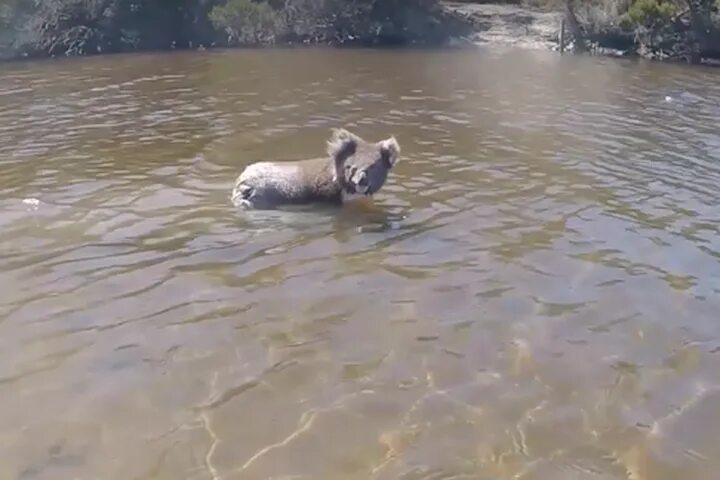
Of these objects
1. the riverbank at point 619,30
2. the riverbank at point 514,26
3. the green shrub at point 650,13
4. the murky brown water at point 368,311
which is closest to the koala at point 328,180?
the murky brown water at point 368,311

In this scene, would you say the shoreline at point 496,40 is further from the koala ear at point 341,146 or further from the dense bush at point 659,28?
the koala ear at point 341,146

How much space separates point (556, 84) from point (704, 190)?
36.8 ft

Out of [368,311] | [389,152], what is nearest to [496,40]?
[389,152]

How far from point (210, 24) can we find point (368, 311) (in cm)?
2738

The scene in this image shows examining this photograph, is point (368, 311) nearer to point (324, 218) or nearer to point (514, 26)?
point (324, 218)

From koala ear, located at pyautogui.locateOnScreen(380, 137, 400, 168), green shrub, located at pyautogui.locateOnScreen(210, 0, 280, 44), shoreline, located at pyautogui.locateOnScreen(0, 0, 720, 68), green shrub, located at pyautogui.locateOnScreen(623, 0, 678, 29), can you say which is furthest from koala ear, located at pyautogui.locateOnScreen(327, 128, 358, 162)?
green shrub, located at pyautogui.locateOnScreen(210, 0, 280, 44)

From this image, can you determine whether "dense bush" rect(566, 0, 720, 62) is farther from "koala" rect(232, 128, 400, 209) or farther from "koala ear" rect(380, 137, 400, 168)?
"koala" rect(232, 128, 400, 209)

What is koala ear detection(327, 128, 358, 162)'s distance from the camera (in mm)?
11016

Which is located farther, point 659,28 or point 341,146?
point 659,28

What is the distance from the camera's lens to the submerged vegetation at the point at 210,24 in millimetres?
30594

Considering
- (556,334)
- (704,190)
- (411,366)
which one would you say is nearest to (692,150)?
(704,190)

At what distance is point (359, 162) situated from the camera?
1091cm

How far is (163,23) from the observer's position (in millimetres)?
33531

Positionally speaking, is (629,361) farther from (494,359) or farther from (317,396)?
(317,396)
